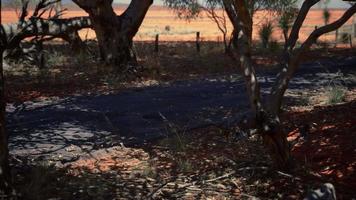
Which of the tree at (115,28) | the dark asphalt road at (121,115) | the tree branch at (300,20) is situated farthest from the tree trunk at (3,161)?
the tree at (115,28)

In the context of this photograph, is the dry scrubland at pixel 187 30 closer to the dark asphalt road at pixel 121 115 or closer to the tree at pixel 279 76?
the dark asphalt road at pixel 121 115

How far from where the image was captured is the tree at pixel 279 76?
539 centimetres

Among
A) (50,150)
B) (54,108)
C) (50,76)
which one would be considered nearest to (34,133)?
(50,150)

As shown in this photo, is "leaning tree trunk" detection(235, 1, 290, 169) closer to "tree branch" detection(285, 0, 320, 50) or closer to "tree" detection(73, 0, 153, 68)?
"tree branch" detection(285, 0, 320, 50)

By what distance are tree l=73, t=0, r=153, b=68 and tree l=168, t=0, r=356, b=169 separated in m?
10.6

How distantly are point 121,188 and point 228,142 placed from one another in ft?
8.59

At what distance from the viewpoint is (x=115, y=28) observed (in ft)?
53.3

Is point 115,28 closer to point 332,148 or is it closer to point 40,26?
point 40,26

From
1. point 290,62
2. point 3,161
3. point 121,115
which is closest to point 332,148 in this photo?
point 290,62

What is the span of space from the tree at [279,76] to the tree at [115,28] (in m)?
10.6

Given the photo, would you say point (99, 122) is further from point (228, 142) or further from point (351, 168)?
point (351, 168)

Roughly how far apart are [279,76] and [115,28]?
440 inches

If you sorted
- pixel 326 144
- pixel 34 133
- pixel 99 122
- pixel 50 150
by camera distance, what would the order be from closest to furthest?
1. pixel 326 144
2. pixel 50 150
3. pixel 34 133
4. pixel 99 122

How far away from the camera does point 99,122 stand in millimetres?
9391
